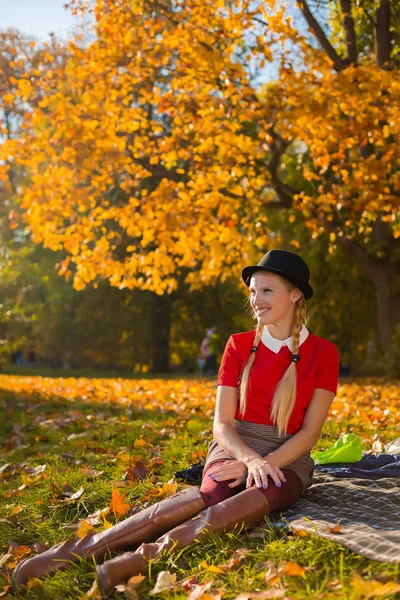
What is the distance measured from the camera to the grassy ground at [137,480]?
9.93 feet

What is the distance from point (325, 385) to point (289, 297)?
0.55 metres

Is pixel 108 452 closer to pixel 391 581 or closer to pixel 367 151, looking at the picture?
pixel 391 581

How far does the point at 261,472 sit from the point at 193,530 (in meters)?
0.47

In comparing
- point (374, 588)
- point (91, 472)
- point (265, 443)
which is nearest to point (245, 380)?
point (265, 443)

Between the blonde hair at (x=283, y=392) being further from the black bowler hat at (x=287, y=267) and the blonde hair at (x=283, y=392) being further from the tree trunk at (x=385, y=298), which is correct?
the tree trunk at (x=385, y=298)

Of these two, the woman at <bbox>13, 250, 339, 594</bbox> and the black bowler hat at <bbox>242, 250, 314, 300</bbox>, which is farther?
the black bowler hat at <bbox>242, 250, 314, 300</bbox>

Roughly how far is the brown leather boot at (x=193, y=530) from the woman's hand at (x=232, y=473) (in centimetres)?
20

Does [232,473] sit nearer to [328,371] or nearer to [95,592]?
[328,371]

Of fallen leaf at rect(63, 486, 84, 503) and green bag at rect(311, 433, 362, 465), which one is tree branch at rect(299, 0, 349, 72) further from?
fallen leaf at rect(63, 486, 84, 503)

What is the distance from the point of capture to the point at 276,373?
4.11m

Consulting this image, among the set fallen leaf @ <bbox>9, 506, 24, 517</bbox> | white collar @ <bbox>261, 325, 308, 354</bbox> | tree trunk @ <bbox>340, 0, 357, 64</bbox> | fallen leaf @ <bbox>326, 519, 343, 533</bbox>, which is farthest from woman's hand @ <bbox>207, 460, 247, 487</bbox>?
tree trunk @ <bbox>340, 0, 357, 64</bbox>

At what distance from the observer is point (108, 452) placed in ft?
20.0

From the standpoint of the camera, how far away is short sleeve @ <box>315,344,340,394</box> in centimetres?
405

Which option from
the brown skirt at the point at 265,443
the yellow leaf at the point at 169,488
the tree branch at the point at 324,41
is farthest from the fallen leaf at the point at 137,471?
the tree branch at the point at 324,41
